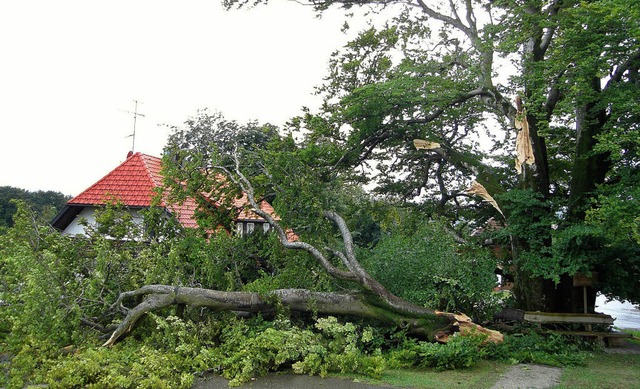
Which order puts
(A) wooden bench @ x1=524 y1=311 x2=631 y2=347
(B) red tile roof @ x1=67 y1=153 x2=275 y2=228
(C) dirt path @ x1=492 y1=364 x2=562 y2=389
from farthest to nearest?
(B) red tile roof @ x1=67 y1=153 x2=275 y2=228
(A) wooden bench @ x1=524 y1=311 x2=631 y2=347
(C) dirt path @ x1=492 y1=364 x2=562 y2=389

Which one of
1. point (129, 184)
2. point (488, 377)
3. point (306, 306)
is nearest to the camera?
point (488, 377)

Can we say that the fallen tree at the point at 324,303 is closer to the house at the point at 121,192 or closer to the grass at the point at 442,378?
the grass at the point at 442,378

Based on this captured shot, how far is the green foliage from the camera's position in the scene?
9852 mm

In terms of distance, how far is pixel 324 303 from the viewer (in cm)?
878

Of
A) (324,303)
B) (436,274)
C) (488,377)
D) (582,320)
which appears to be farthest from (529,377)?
(582,320)

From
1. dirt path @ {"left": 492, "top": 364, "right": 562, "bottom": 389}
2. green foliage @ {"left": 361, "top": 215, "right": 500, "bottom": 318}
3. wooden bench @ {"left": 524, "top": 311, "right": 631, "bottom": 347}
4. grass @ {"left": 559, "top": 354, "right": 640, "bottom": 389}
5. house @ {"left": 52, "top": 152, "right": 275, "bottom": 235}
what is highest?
house @ {"left": 52, "top": 152, "right": 275, "bottom": 235}

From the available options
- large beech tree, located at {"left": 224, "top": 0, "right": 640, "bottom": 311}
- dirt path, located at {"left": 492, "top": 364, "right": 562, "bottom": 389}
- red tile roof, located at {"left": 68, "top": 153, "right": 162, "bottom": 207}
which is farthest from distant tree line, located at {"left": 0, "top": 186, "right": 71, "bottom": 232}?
dirt path, located at {"left": 492, "top": 364, "right": 562, "bottom": 389}

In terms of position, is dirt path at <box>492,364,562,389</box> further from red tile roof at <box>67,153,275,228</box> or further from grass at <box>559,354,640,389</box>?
red tile roof at <box>67,153,275,228</box>

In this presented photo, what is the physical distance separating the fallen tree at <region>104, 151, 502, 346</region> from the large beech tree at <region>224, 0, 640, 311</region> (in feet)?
8.61

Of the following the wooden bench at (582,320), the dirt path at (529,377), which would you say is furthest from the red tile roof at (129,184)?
the dirt path at (529,377)

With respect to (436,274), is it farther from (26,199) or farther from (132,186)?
(26,199)

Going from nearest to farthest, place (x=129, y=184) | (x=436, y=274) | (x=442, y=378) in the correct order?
(x=442, y=378) → (x=436, y=274) → (x=129, y=184)

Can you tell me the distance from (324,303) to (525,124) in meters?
6.55

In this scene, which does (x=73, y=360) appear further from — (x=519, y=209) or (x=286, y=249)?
(x=519, y=209)
